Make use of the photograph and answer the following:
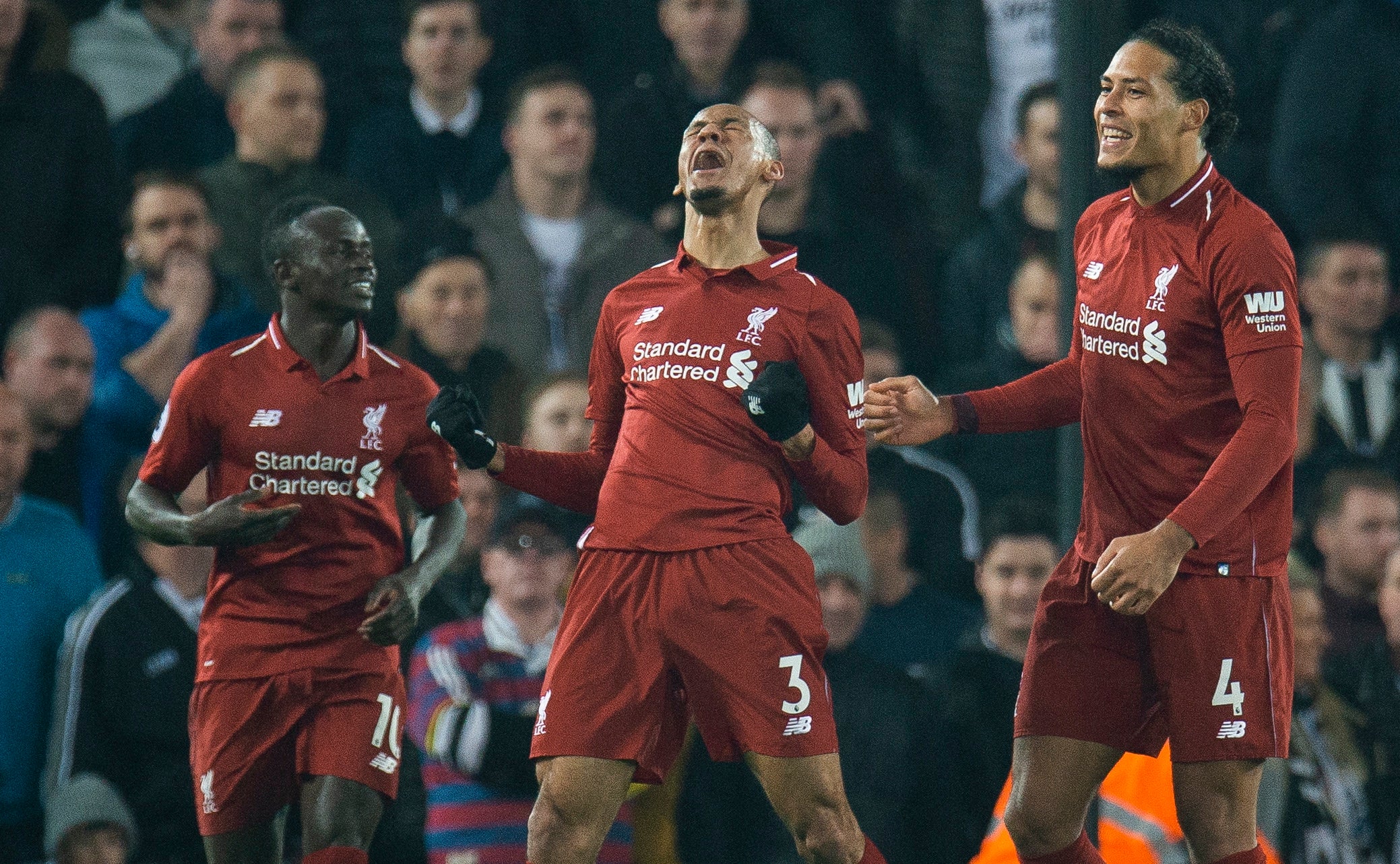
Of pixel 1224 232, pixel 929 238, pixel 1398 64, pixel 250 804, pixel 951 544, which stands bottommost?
pixel 250 804

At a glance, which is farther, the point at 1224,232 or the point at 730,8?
the point at 730,8

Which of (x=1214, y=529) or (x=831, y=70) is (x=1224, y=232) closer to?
(x=1214, y=529)

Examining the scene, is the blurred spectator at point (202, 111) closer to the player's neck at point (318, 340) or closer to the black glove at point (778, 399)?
the player's neck at point (318, 340)

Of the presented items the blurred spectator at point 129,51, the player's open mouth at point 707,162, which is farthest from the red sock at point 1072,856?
the blurred spectator at point 129,51

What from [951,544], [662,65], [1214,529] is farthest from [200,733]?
[662,65]

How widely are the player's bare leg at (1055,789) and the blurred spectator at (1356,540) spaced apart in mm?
3067

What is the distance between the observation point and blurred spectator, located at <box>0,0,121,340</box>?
308 inches

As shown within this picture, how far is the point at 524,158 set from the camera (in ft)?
27.1

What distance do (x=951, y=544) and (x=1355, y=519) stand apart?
1.47 m

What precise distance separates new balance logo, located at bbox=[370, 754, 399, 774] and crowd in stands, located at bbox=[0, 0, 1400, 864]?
3.12 feet

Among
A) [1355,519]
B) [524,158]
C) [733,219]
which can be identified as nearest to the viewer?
[733,219]

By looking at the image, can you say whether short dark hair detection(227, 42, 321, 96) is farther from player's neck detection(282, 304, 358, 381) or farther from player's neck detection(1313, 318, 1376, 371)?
player's neck detection(1313, 318, 1376, 371)

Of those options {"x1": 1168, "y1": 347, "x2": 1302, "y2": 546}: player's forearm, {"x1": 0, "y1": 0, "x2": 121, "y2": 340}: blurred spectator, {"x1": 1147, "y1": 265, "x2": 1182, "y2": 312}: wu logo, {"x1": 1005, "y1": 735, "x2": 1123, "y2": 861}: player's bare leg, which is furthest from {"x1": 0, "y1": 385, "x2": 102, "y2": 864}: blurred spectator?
{"x1": 1168, "y1": 347, "x2": 1302, "y2": 546}: player's forearm

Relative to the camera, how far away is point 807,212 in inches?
330
